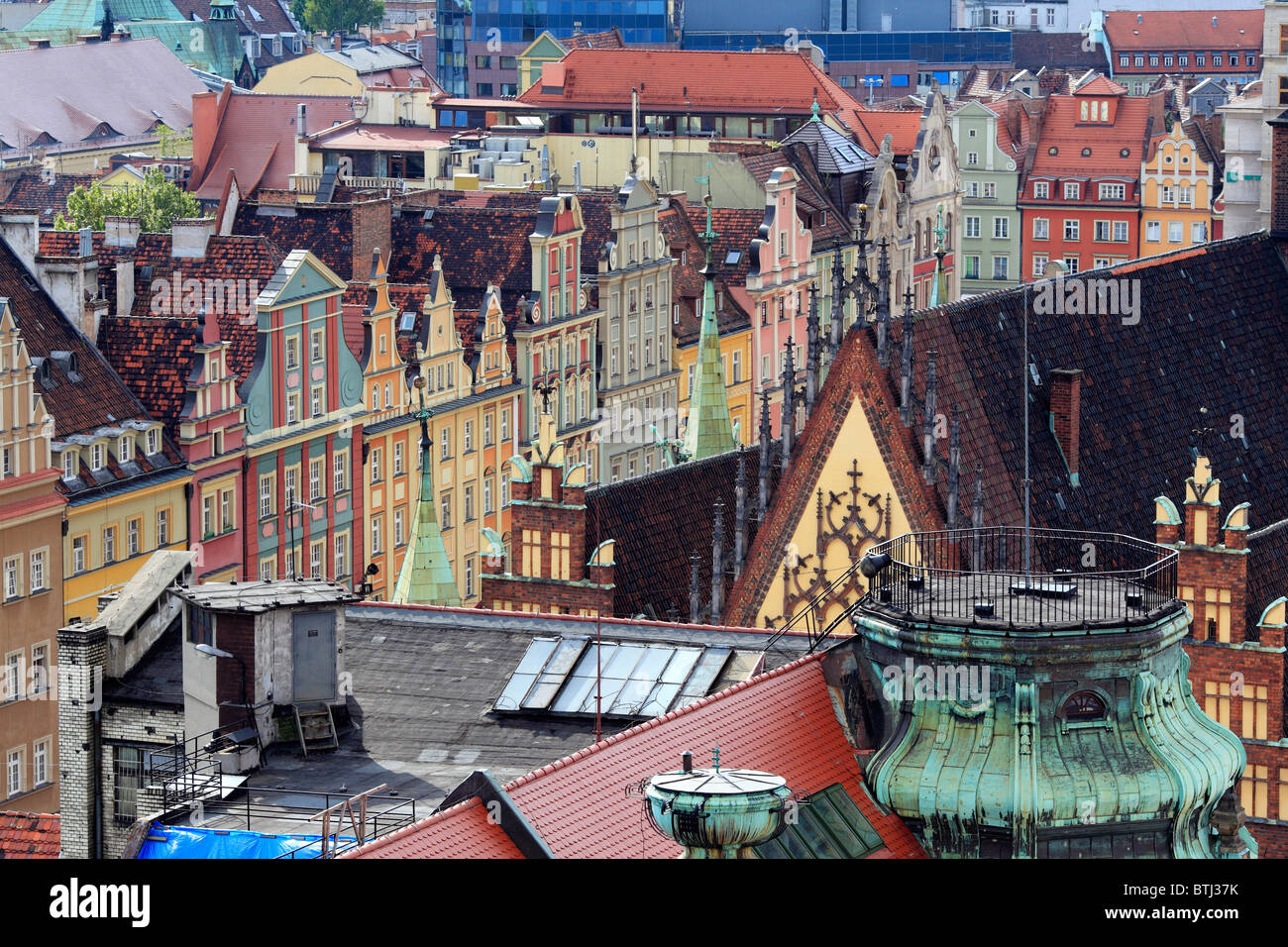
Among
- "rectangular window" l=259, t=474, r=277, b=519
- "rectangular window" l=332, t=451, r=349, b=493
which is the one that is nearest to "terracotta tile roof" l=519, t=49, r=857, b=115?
"rectangular window" l=332, t=451, r=349, b=493

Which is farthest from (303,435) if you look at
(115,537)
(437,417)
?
(115,537)

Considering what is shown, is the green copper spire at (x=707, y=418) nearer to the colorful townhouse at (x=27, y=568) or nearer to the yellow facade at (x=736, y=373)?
Result: the colorful townhouse at (x=27, y=568)

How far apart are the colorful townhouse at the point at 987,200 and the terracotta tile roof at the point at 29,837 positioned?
123947 mm

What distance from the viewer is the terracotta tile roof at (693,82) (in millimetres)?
166875

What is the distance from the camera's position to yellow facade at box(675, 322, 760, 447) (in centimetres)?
12388

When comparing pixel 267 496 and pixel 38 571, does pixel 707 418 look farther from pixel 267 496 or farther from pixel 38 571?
pixel 267 496

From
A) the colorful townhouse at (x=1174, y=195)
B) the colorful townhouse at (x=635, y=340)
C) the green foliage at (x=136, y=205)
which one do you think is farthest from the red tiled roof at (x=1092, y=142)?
the colorful townhouse at (x=635, y=340)

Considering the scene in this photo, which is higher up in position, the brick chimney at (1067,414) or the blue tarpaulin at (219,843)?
the brick chimney at (1067,414)

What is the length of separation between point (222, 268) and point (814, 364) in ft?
143

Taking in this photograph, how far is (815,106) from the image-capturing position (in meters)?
159

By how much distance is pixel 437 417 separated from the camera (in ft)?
346

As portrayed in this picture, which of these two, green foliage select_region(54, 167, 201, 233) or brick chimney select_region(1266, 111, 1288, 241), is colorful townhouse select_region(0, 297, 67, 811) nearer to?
brick chimney select_region(1266, 111, 1288, 241)

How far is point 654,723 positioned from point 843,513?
71.9 feet

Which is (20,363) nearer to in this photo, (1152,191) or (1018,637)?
(1018,637)
